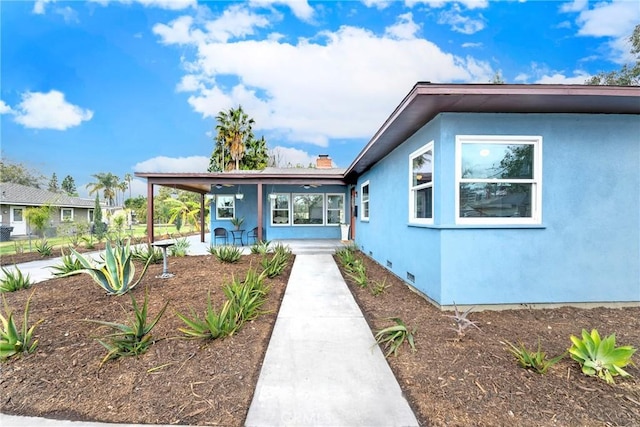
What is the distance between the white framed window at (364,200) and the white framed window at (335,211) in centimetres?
266

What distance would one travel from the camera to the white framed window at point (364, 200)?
978cm

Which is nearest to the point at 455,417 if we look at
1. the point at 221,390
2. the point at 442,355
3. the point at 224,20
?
the point at 442,355

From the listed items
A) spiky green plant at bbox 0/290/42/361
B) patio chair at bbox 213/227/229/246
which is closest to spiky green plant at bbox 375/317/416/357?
spiky green plant at bbox 0/290/42/361

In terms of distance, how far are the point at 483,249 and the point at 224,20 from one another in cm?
1183

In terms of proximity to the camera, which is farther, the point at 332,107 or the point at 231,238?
the point at 332,107

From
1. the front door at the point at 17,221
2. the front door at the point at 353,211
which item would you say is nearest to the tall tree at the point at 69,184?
the front door at the point at 17,221

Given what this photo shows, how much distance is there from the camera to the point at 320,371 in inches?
108

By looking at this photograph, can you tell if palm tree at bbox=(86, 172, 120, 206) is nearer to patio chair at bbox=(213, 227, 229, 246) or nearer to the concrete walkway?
patio chair at bbox=(213, 227, 229, 246)

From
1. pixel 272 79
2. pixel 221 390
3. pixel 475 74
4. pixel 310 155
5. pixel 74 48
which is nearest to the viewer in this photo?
pixel 221 390

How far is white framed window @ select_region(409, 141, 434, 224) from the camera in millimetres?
4759

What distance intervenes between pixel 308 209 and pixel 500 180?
9405 mm

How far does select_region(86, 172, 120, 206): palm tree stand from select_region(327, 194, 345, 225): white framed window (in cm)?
4635

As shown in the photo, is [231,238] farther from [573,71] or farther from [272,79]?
[573,71]

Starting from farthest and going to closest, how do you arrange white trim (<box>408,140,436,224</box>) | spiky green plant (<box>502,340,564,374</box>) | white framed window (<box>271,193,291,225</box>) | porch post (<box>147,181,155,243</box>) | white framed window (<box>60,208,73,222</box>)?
white framed window (<box>60,208,73,222</box>) → white framed window (<box>271,193,291,225</box>) → porch post (<box>147,181,155,243</box>) → white trim (<box>408,140,436,224</box>) → spiky green plant (<box>502,340,564,374</box>)
